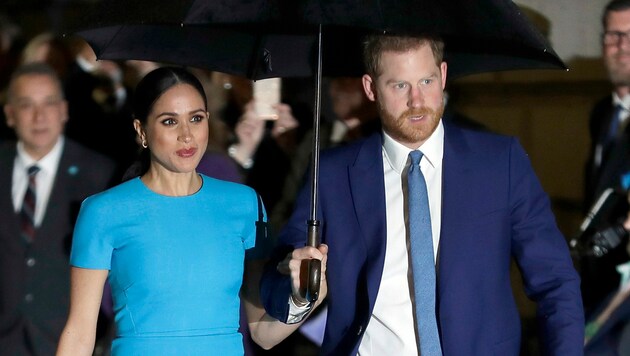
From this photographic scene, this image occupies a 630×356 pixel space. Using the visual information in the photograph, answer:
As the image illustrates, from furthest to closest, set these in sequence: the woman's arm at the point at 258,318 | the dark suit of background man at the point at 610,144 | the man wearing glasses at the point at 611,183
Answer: the dark suit of background man at the point at 610,144 → the man wearing glasses at the point at 611,183 → the woman's arm at the point at 258,318

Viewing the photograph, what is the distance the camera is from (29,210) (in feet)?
22.6

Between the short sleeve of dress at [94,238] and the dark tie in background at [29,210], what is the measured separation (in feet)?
6.92

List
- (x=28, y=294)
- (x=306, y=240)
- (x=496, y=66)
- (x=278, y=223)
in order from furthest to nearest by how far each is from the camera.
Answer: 1. (x=278, y=223)
2. (x=28, y=294)
3. (x=496, y=66)
4. (x=306, y=240)

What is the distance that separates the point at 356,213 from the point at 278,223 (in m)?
3.21

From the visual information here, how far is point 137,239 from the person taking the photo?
4.78 meters

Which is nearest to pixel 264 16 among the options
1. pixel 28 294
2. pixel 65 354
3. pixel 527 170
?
pixel 527 170

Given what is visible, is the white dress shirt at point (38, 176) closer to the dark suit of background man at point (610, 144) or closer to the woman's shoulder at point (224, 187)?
the woman's shoulder at point (224, 187)

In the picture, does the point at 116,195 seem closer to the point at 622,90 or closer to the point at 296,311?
the point at 296,311

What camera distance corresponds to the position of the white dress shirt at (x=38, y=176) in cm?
689

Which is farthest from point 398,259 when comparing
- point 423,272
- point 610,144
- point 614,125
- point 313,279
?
point 614,125

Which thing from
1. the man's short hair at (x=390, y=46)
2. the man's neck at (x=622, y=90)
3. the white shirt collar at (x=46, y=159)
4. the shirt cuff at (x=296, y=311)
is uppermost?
the man's short hair at (x=390, y=46)

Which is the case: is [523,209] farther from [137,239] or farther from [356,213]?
[137,239]

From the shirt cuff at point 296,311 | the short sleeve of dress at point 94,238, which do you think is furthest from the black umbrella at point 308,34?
the short sleeve of dress at point 94,238

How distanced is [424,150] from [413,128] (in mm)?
132
